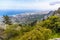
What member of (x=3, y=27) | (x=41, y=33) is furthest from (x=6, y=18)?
(x=41, y=33)

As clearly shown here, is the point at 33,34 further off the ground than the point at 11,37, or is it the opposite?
the point at 33,34

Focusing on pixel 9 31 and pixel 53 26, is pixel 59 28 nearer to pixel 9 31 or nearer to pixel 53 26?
pixel 53 26

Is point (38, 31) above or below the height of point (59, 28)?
above

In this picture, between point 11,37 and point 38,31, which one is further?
point 11,37

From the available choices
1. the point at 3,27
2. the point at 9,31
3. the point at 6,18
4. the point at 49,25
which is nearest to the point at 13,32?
the point at 9,31

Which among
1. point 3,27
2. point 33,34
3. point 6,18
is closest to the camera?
point 33,34

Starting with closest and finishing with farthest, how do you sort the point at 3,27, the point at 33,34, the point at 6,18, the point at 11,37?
the point at 33,34 < the point at 11,37 < the point at 3,27 < the point at 6,18

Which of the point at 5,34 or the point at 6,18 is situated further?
the point at 6,18

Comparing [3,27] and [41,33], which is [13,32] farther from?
[41,33]

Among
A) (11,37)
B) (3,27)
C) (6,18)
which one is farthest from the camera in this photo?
(6,18)
